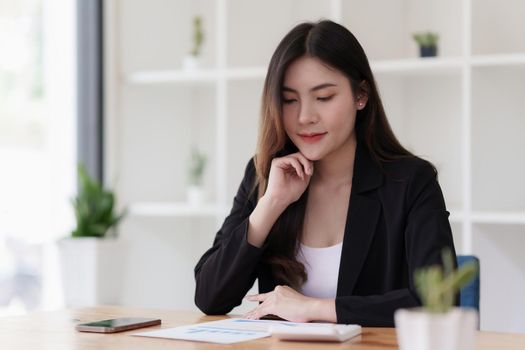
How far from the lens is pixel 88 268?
408 cm

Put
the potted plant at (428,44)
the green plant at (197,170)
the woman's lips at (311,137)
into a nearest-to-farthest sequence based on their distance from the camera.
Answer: the woman's lips at (311,137)
the potted plant at (428,44)
the green plant at (197,170)

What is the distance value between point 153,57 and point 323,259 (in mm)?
2504

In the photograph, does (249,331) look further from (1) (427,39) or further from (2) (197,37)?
(2) (197,37)

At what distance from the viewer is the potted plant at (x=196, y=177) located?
438 centimetres

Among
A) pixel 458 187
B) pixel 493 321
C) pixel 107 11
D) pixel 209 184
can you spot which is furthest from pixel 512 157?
pixel 107 11

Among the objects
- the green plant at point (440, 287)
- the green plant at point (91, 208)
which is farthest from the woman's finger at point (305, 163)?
the green plant at point (91, 208)

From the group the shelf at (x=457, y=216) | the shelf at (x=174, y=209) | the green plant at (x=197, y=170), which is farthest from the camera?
the green plant at (x=197, y=170)

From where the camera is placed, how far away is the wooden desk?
5.48 ft

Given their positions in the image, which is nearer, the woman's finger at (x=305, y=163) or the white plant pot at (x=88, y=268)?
the woman's finger at (x=305, y=163)

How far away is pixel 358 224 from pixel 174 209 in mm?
2089

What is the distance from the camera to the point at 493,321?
3.86 m

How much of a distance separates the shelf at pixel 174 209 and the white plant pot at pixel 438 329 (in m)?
3.12

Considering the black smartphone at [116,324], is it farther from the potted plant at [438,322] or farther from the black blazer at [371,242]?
the potted plant at [438,322]

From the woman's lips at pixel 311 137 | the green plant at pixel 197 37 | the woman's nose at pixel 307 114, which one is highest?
the green plant at pixel 197 37
